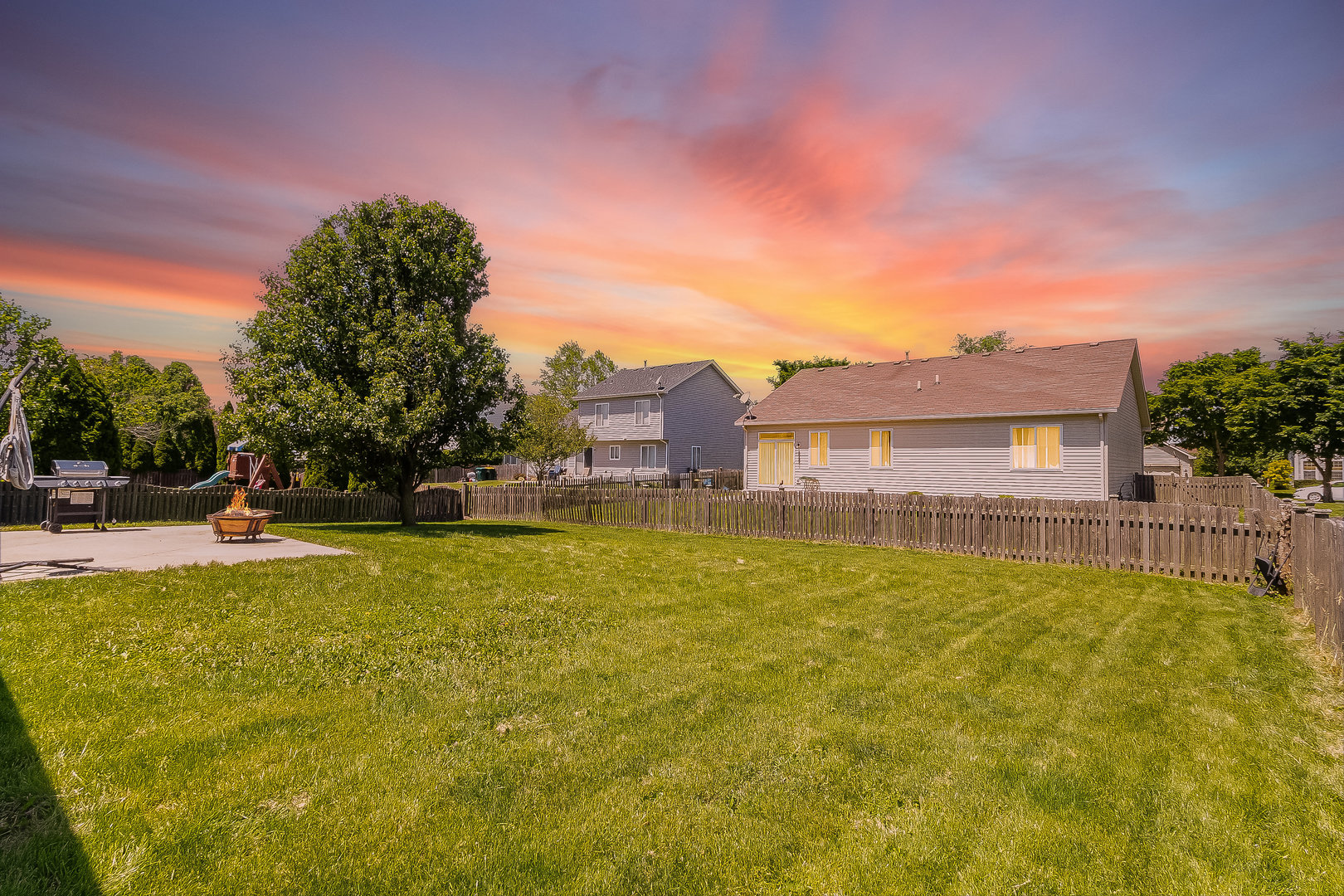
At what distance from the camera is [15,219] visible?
15125 millimetres

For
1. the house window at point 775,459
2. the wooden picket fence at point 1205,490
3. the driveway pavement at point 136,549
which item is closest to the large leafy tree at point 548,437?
the house window at point 775,459

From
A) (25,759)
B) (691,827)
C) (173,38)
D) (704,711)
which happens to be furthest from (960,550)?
(173,38)

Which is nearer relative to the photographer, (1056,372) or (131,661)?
(131,661)

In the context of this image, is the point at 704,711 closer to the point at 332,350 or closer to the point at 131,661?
the point at 131,661

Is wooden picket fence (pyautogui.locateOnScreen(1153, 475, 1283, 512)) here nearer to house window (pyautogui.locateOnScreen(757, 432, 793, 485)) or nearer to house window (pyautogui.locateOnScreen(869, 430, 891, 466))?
house window (pyautogui.locateOnScreen(869, 430, 891, 466))

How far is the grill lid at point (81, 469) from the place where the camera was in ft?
48.0

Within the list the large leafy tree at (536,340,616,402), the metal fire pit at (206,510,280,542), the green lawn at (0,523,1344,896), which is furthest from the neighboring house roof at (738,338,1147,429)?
the large leafy tree at (536,340,616,402)

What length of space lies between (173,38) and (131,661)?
12293 mm

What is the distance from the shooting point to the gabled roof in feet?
141

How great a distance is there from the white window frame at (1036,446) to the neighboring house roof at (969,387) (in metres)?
0.68

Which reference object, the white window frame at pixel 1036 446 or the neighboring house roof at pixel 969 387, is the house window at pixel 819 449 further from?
the white window frame at pixel 1036 446

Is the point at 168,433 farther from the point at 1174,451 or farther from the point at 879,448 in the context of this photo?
the point at 1174,451

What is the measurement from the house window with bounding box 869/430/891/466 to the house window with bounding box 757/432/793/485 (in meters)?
3.63

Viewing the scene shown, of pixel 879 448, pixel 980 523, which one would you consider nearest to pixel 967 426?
pixel 879 448
